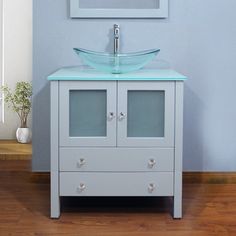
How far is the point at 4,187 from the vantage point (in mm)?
2740

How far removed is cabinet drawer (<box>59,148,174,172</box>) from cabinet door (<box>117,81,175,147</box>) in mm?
32

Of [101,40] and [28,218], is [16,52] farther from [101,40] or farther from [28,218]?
[28,218]

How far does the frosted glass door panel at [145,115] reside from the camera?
2.25 metres

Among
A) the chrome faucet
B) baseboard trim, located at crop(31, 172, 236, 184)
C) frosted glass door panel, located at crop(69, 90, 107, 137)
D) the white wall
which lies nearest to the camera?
frosted glass door panel, located at crop(69, 90, 107, 137)

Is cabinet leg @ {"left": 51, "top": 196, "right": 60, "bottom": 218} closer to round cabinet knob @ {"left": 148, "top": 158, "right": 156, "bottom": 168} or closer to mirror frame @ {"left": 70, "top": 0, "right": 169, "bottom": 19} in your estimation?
round cabinet knob @ {"left": 148, "top": 158, "right": 156, "bottom": 168}

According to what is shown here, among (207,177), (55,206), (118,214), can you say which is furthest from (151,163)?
(207,177)

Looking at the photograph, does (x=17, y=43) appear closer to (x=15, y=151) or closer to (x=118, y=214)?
(x=15, y=151)

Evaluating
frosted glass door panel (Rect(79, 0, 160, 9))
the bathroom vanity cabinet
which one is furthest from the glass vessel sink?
frosted glass door panel (Rect(79, 0, 160, 9))

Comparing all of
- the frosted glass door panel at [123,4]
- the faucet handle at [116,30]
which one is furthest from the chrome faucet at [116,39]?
the frosted glass door panel at [123,4]

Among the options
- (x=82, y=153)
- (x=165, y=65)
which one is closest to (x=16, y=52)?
(x=165, y=65)

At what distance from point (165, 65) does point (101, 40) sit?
324 mm

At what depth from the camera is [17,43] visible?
11.6 feet

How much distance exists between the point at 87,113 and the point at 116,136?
15 centimetres

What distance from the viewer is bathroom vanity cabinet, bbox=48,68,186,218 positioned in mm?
2219
